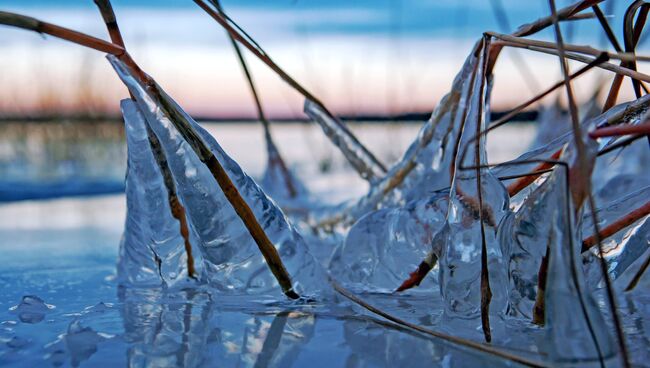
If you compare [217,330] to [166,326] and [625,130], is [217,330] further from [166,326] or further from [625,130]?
[625,130]

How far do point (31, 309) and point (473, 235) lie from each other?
36 cm

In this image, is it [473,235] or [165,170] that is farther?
[165,170]

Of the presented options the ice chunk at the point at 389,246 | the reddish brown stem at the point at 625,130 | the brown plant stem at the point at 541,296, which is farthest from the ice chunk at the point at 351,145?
the reddish brown stem at the point at 625,130

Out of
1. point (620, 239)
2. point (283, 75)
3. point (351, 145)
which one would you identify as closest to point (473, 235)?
point (620, 239)

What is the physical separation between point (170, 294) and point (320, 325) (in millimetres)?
→ 177

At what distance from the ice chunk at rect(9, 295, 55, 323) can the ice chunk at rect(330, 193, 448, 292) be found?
268 mm

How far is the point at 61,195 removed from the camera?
2340 millimetres

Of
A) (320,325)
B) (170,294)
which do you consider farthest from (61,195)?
(320,325)

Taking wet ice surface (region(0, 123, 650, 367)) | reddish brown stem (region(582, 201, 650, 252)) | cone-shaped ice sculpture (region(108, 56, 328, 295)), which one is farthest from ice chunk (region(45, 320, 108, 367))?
reddish brown stem (region(582, 201, 650, 252))

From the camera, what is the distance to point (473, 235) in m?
0.50

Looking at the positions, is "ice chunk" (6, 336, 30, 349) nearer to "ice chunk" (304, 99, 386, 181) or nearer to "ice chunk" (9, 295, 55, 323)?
"ice chunk" (9, 295, 55, 323)

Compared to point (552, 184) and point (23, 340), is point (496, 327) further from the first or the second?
point (23, 340)

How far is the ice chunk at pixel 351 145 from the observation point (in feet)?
3.34

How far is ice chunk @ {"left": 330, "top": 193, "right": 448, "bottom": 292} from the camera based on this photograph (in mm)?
630
